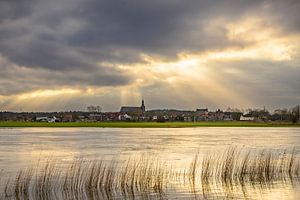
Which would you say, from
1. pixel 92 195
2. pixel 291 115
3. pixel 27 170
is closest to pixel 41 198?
pixel 92 195

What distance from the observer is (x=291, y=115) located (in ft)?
547

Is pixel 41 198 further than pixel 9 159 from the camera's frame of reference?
No

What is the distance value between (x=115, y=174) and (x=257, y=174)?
24.1 feet

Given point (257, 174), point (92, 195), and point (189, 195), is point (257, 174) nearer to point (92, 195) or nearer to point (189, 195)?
point (189, 195)

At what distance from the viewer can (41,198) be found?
18.5 meters

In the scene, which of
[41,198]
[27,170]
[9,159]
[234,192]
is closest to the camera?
[41,198]

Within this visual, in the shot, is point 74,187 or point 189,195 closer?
point 189,195

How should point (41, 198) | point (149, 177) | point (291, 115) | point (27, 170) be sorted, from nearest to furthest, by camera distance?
point (41, 198), point (149, 177), point (27, 170), point (291, 115)

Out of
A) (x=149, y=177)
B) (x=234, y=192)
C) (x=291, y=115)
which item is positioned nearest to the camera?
(x=234, y=192)

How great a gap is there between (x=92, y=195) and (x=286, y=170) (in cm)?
1233

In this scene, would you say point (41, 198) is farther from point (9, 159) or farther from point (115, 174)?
point (9, 159)

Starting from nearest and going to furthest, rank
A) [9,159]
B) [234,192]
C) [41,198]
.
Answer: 1. [41,198]
2. [234,192]
3. [9,159]

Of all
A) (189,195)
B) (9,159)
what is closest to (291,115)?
(9,159)

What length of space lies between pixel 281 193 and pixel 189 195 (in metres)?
3.78
